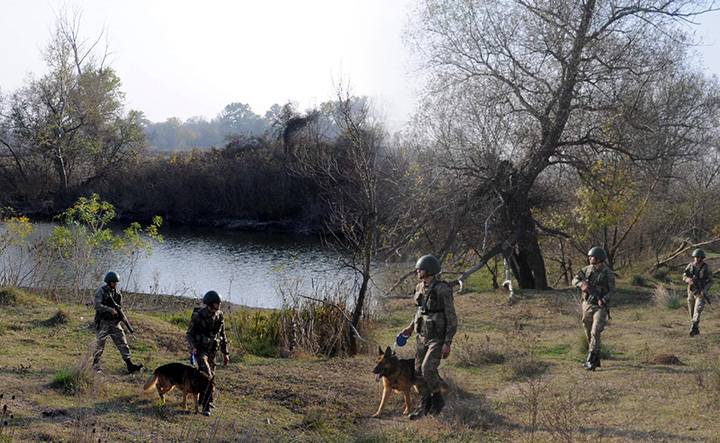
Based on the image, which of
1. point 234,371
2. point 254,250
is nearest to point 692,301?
point 234,371

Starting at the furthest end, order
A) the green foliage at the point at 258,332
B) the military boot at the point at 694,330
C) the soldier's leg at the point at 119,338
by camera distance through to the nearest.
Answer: the military boot at the point at 694,330, the green foliage at the point at 258,332, the soldier's leg at the point at 119,338

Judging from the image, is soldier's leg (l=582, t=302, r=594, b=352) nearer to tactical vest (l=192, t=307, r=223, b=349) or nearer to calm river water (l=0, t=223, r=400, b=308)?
calm river water (l=0, t=223, r=400, b=308)

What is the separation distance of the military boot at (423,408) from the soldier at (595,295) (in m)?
3.51

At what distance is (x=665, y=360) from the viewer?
1154cm

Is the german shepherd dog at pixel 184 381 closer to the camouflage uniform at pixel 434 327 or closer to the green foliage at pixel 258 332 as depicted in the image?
the camouflage uniform at pixel 434 327

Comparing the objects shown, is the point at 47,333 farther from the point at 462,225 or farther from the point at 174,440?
the point at 462,225

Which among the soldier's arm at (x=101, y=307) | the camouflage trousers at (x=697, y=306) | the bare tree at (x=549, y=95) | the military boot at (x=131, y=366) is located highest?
the bare tree at (x=549, y=95)

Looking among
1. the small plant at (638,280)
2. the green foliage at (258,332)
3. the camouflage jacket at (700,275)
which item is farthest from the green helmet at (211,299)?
the small plant at (638,280)

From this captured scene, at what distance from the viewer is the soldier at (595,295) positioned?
36.6 feet

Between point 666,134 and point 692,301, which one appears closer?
point 692,301

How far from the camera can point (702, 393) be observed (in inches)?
355

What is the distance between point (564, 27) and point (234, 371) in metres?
14.2

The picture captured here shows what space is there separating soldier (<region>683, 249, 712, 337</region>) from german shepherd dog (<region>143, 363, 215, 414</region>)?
10.0 metres

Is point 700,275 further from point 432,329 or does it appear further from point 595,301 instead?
point 432,329
